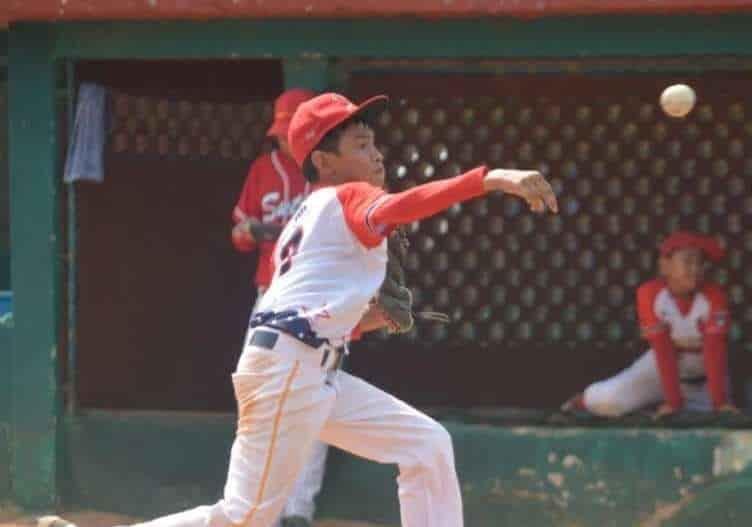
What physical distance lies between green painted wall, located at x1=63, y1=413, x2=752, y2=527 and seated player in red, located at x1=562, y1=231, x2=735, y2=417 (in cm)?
35

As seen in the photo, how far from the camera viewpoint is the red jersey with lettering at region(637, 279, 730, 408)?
7.58 metres

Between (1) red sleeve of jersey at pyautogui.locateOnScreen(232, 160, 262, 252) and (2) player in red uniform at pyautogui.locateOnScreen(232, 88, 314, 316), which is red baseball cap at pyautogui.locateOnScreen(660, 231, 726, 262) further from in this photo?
(1) red sleeve of jersey at pyautogui.locateOnScreen(232, 160, 262, 252)

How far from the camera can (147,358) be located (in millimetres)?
8664

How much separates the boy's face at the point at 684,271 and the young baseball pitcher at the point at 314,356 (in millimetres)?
2767

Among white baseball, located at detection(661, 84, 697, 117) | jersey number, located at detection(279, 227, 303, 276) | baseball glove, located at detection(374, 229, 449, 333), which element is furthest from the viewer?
white baseball, located at detection(661, 84, 697, 117)

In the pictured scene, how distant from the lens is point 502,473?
291 inches

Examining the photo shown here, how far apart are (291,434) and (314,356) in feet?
0.79

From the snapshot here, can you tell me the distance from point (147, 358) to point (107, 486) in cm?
113

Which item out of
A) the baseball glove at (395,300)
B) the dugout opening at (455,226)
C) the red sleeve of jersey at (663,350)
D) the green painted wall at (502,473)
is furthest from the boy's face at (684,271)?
the baseball glove at (395,300)

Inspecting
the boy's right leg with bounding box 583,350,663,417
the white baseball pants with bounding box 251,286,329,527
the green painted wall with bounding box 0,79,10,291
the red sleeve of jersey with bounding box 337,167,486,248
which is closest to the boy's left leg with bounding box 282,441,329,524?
the white baseball pants with bounding box 251,286,329,527

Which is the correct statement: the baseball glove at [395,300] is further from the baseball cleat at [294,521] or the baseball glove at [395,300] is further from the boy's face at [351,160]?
the baseball cleat at [294,521]

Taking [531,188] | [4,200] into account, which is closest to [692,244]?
[531,188]

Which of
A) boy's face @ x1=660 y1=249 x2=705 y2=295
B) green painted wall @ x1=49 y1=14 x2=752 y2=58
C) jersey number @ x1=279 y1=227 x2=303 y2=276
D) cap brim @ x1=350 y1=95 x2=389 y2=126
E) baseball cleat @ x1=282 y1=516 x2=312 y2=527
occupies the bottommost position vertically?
baseball cleat @ x1=282 y1=516 x2=312 y2=527

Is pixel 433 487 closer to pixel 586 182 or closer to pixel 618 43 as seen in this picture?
pixel 618 43
